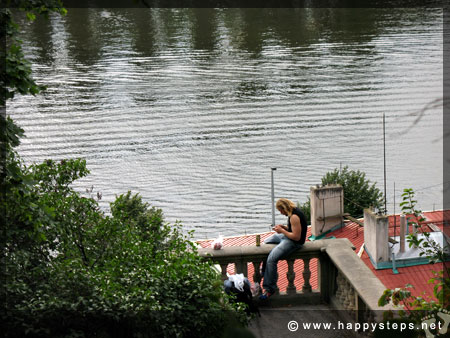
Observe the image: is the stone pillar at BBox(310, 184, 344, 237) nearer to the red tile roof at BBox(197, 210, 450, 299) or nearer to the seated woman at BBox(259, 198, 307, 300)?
the red tile roof at BBox(197, 210, 450, 299)

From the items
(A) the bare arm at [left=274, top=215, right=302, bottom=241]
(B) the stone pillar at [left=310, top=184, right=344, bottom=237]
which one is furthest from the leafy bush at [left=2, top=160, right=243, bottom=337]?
(B) the stone pillar at [left=310, top=184, right=344, bottom=237]

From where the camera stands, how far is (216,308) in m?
5.34

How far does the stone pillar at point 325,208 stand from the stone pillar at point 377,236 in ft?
12.3

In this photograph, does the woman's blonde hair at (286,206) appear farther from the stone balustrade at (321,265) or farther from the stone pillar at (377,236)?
the stone pillar at (377,236)

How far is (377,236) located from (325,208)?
4.85 metres

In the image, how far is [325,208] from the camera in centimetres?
2166

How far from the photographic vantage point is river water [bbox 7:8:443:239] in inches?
1356

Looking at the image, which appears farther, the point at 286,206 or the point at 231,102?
the point at 231,102

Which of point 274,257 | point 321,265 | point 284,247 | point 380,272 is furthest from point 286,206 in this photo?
point 380,272

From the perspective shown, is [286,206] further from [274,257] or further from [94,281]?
[94,281]

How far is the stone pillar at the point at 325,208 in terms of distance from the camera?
21266 millimetres

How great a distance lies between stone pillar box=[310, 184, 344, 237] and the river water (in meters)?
8.93

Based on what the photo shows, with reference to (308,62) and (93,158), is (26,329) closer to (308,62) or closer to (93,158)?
(93,158)

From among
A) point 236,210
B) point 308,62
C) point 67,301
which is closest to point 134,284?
point 67,301
